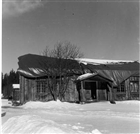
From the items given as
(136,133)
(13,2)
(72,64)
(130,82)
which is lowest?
(136,133)

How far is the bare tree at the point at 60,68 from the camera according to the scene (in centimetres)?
1788

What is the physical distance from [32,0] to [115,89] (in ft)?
49.2

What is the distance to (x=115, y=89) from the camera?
20.1 m

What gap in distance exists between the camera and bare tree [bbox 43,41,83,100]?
58.6ft

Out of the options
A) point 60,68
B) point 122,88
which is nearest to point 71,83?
point 60,68

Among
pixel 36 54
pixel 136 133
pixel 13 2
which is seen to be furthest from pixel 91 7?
pixel 36 54

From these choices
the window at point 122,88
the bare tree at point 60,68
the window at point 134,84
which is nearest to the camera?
the bare tree at point 60,68

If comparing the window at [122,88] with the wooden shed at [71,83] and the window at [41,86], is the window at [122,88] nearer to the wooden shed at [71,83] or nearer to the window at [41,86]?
the wooden shed at [71,83]

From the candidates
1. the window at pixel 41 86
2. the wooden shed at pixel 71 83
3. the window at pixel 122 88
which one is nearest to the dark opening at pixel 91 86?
the wooden shed at pixel 71 83

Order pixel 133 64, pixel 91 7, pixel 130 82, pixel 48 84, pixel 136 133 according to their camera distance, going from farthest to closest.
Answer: pixel 133 64
pixel 130 82
pixel 48 84
pixel 91 7
pixel 136 133

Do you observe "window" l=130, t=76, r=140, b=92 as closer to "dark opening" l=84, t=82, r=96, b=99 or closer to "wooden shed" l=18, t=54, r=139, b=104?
"wooden shed" l=18, t=54, r=139, b=104

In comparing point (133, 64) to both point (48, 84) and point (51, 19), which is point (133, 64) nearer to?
point (48, 84)

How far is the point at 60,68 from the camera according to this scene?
58.9 ft

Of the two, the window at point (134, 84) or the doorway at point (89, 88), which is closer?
the doorway at point (89, 88)
